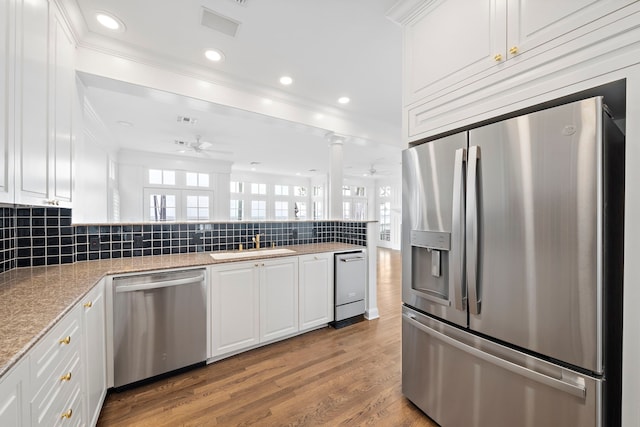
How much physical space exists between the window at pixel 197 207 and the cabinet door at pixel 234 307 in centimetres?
555

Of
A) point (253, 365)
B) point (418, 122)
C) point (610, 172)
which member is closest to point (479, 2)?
point (418, 122)

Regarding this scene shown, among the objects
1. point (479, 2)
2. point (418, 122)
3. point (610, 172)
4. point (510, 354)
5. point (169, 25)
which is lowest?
point (510, 354)

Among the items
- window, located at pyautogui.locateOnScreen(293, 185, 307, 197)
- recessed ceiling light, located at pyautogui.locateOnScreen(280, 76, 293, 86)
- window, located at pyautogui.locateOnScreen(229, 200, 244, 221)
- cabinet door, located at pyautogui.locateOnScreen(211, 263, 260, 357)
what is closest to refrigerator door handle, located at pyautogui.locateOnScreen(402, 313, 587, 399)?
cabinet door, located at pyautogui.locateOnScreen(211, 263, 260, 357)

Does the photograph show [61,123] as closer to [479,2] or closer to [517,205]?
[479,2]

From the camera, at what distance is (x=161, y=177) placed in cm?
674

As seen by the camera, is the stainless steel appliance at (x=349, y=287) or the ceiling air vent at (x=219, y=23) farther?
the stainless steel appliance at (x=349, y=287)

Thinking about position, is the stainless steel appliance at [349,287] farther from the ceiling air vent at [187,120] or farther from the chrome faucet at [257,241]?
the ceiling air vent at [187,120]

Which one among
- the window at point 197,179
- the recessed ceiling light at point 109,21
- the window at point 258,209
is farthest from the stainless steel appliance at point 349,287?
the window at point 258,209

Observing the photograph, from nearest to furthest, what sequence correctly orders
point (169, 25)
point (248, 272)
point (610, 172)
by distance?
point (610, 172) < point (169, 25) < point (248, 272)

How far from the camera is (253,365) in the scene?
88.9 inches

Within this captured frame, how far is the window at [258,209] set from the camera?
987 cm

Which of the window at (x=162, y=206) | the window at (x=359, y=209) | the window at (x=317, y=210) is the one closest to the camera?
the window at (x=162, y=206)

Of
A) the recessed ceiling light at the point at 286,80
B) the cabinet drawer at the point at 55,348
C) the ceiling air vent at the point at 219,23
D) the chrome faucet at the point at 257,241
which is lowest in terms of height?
the cabinet drawer at the point at 55,348

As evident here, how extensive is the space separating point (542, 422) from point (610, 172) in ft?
3.64
